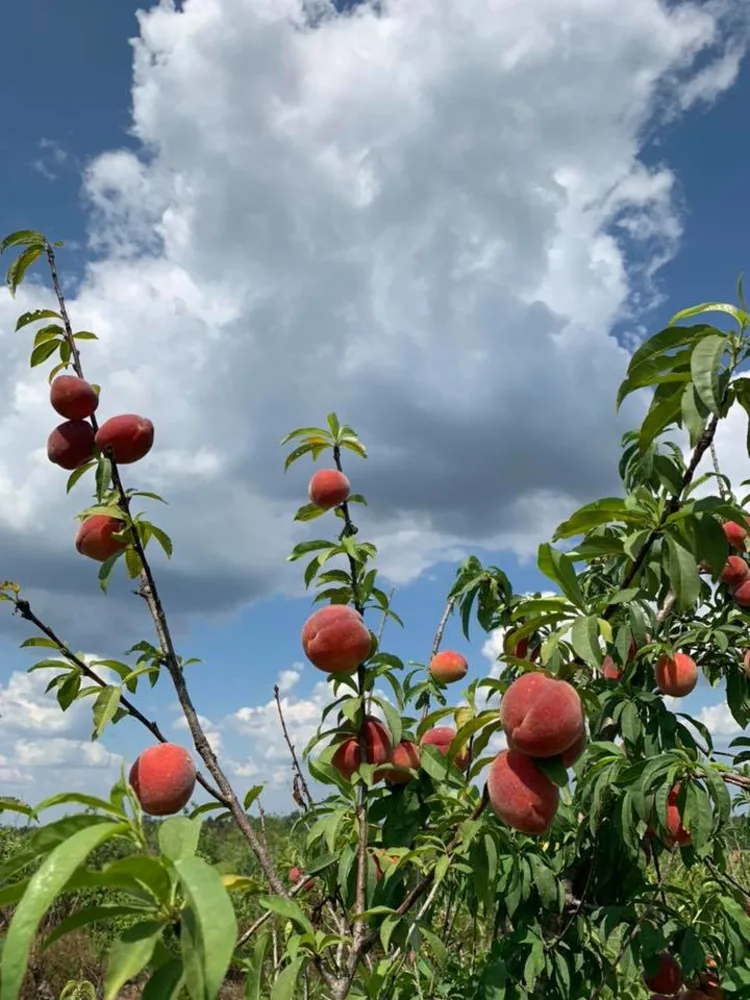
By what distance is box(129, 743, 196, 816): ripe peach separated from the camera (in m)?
1.25

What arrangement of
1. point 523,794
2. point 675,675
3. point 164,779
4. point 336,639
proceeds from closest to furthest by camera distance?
point 523,794 < point 164,779 < point 336,639 < point 675,675

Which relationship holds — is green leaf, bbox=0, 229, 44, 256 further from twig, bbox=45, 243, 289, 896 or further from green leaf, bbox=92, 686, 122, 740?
green leaf, bbox=92, 686, 122, 740

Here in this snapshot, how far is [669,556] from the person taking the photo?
1.21 m

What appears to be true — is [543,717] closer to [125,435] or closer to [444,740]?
[444,740]

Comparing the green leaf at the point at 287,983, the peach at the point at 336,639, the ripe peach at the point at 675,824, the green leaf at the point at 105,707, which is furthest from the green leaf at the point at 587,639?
the ripe peach at the point at 675,824

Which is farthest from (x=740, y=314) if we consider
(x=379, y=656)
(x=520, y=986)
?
(x=520, y=986)

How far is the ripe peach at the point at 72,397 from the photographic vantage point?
5.39 feet

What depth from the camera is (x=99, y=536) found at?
1599 millimetres

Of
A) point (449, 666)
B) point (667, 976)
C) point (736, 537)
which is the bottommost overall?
point (667, 976)

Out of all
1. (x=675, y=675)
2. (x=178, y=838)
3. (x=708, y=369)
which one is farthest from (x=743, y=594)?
(x=178, y=838)

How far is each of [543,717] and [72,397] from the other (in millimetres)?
1148

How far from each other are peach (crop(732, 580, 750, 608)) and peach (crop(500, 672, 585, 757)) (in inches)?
69.1

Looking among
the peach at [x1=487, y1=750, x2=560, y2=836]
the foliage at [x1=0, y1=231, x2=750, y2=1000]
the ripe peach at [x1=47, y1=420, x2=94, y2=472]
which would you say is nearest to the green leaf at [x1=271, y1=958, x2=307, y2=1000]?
the foliage at [x1=0, y1=231, x2=750, y2=1000]

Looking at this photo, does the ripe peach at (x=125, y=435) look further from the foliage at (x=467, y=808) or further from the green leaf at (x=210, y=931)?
the green leaf at (x=210, y=931)
